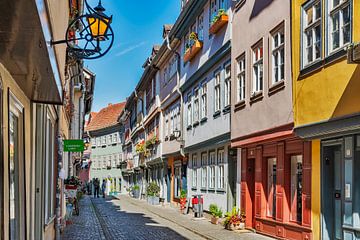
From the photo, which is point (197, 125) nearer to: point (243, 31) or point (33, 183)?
point (243, 31)

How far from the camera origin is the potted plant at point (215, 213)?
20484 mm

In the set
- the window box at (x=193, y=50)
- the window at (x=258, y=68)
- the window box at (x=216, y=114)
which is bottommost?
the window box at (x=216, y=114)

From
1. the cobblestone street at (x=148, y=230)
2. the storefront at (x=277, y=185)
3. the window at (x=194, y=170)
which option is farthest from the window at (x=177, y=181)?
the storefront at (x=277, y=185)

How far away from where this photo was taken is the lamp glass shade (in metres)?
7.83

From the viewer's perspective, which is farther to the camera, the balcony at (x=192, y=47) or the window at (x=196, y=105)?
the window at (x=196, y=105)

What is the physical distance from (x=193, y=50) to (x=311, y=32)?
12.7 metres

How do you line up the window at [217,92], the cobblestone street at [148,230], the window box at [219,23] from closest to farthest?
the cobblestone street at [148,230] < the window box at [219,23] < the window at [217,92]

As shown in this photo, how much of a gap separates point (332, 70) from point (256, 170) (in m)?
6.43

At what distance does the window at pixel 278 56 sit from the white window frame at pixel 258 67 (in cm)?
85

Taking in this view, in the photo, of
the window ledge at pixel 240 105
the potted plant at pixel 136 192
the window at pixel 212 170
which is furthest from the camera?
the potted plant at pixel 136 192

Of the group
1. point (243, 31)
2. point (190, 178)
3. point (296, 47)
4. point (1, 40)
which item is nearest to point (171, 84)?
point (190, 178)

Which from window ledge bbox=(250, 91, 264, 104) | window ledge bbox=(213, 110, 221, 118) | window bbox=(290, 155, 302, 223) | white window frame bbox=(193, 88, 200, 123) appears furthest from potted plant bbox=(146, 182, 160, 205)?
window bbox=(290, 155, 302, 223)

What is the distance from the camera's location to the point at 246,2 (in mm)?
17766

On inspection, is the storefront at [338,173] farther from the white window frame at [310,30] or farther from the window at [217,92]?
the window at [217,92]
